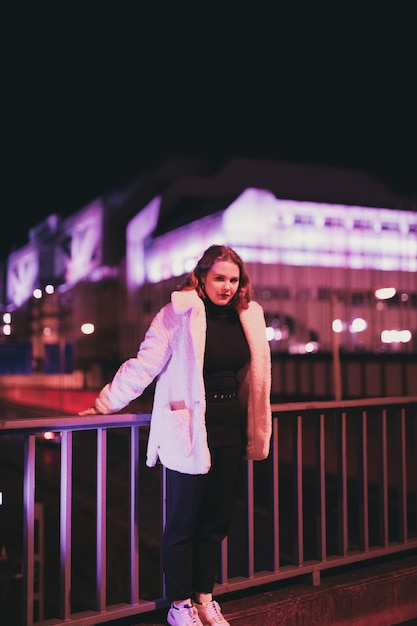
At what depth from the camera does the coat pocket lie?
2.51m

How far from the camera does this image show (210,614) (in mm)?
2727

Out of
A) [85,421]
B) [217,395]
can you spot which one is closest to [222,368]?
[217,395]

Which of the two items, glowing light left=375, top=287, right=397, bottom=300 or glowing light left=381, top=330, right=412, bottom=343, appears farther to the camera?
glowing light left=381, top=330, right=412, bottom=343

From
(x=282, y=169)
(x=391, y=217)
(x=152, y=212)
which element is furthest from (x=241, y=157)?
(x=391, y=217)

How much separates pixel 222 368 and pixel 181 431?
363 mm

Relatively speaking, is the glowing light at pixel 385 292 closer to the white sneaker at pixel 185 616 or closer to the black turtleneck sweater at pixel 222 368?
the black turtleneck sweater at pixel 222 368

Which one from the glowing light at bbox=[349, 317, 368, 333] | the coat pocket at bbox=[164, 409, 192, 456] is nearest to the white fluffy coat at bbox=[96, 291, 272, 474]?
the coat pocket at bbox=[164, 409, 192, 456]

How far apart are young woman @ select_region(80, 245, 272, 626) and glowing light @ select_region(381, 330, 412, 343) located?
3264cm

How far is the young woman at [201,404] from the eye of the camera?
256 centimetres

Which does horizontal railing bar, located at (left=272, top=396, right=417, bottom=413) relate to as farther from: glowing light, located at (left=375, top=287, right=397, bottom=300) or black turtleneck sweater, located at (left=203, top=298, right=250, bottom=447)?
glowing light, located at (left=375, top=287, right=397, bottom=300)

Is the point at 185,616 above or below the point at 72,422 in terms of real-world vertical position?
below

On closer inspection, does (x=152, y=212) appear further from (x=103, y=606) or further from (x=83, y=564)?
(x=103, y=606)

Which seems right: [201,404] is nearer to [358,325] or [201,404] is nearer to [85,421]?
[85,421]

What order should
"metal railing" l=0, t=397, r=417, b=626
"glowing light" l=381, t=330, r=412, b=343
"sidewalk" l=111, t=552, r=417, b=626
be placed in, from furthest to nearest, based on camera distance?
"glowing light" l=381, t=330, r=412, b=343, "sidewalk" l=111, t=552, r=417, b=626, "metal railing" l=0, t=397, r=417, b=626
